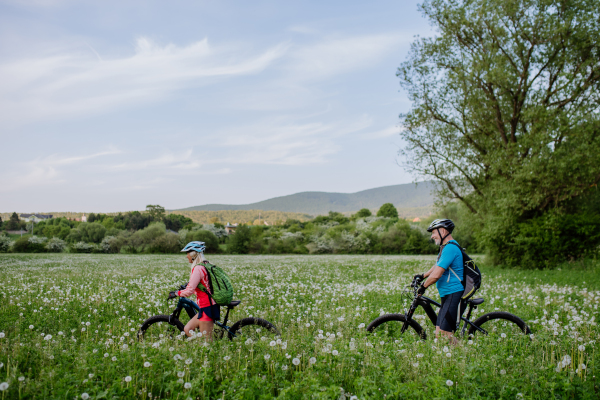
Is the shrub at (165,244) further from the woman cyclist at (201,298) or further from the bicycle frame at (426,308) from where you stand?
the bicycle frame at (426,308)

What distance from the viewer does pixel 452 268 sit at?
6.04m

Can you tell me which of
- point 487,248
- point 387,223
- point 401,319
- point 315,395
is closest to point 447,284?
point 401,319

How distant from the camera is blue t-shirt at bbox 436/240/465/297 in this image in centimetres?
590

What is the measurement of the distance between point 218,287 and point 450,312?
3815 mm

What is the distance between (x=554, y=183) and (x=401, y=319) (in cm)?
2158

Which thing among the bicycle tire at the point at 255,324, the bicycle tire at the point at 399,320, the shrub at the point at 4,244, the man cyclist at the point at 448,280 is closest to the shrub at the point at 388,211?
the shrub at the point at 4,244

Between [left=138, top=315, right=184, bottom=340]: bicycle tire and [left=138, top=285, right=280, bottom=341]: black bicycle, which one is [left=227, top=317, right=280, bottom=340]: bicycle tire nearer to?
[left=138, top=285, right=280, bottom=341]: black bicycle

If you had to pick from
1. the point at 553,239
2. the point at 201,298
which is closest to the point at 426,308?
the point at 201,298

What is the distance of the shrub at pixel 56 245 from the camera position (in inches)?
2516

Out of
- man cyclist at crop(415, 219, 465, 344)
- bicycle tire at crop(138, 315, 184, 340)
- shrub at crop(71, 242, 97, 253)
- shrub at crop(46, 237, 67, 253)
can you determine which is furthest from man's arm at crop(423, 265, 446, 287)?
shrub at crop(71, 242, 97, 253)

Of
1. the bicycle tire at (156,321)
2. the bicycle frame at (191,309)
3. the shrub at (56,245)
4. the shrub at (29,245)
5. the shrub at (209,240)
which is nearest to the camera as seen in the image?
the bicycle frame at (191,309)

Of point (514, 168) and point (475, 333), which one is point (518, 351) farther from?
point (514, 168)

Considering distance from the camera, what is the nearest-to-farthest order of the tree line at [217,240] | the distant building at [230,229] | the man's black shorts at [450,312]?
the man's black shorts at [450,312] < the tree line at [217,240] < the distant building at [230,229]

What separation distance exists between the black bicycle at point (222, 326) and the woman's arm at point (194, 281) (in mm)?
577
